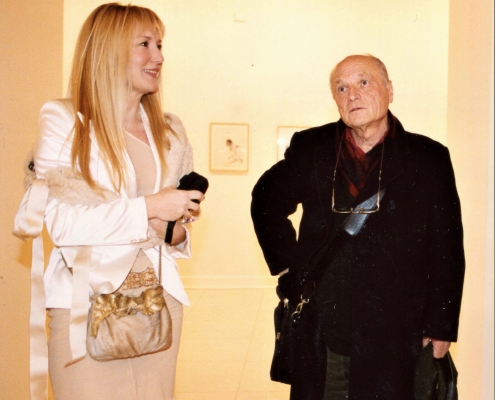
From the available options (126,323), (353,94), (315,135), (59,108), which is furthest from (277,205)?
(59,108)

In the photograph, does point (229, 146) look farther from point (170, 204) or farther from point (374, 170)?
point (170, 204)

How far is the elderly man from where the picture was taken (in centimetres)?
253

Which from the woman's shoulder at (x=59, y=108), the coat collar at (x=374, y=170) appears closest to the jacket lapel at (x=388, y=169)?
the coat collar at (x=374, y=170)

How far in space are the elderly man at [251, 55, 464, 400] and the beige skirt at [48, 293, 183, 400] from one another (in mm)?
623

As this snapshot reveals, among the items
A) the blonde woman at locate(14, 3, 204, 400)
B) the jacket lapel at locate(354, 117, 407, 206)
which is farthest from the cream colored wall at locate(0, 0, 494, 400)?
the blonde woman at locate(14, 3, 204, 400)

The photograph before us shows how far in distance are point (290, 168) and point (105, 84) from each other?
92 centimetres

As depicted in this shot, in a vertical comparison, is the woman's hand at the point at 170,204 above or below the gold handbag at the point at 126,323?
above

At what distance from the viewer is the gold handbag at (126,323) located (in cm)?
218

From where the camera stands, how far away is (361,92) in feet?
8.57

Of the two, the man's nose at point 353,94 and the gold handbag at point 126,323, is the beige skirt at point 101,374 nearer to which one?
the gold handbag at point 126,323

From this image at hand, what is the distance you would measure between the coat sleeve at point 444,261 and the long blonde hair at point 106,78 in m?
1.25

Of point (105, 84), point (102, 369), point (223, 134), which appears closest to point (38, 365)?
point (102, 369)

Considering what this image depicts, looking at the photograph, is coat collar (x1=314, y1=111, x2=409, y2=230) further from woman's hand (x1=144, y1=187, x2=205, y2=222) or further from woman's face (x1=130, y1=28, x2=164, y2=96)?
woman's face (x1=130, y1=28, x2=164, y2=96)

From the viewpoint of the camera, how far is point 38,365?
2324mm
